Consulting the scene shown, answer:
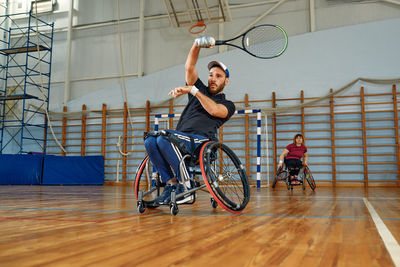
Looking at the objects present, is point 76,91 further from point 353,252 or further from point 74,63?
point 353,252

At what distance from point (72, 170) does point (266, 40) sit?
18.8 feet

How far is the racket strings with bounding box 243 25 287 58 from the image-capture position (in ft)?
9.37

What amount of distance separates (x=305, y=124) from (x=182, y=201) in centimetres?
584

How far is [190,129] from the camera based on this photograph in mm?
2072

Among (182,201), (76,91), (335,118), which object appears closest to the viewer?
(182,201)

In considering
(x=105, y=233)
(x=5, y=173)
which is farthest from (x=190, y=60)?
(x=5, y=173)

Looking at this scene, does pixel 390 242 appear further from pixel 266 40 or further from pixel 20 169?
pixel 20 169

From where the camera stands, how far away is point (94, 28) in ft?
31.5

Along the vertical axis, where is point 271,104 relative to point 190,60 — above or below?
above

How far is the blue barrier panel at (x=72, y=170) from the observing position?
7.37 metres

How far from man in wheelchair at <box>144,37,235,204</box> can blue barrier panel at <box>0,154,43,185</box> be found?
20.5 feet

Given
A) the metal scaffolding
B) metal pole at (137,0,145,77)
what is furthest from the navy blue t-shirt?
the metal scaffolding

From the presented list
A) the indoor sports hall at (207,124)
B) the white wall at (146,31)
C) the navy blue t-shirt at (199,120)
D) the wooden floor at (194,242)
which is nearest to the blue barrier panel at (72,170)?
the indoor sports hall at (207,124)

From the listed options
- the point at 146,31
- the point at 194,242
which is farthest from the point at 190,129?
the point at 146,31
